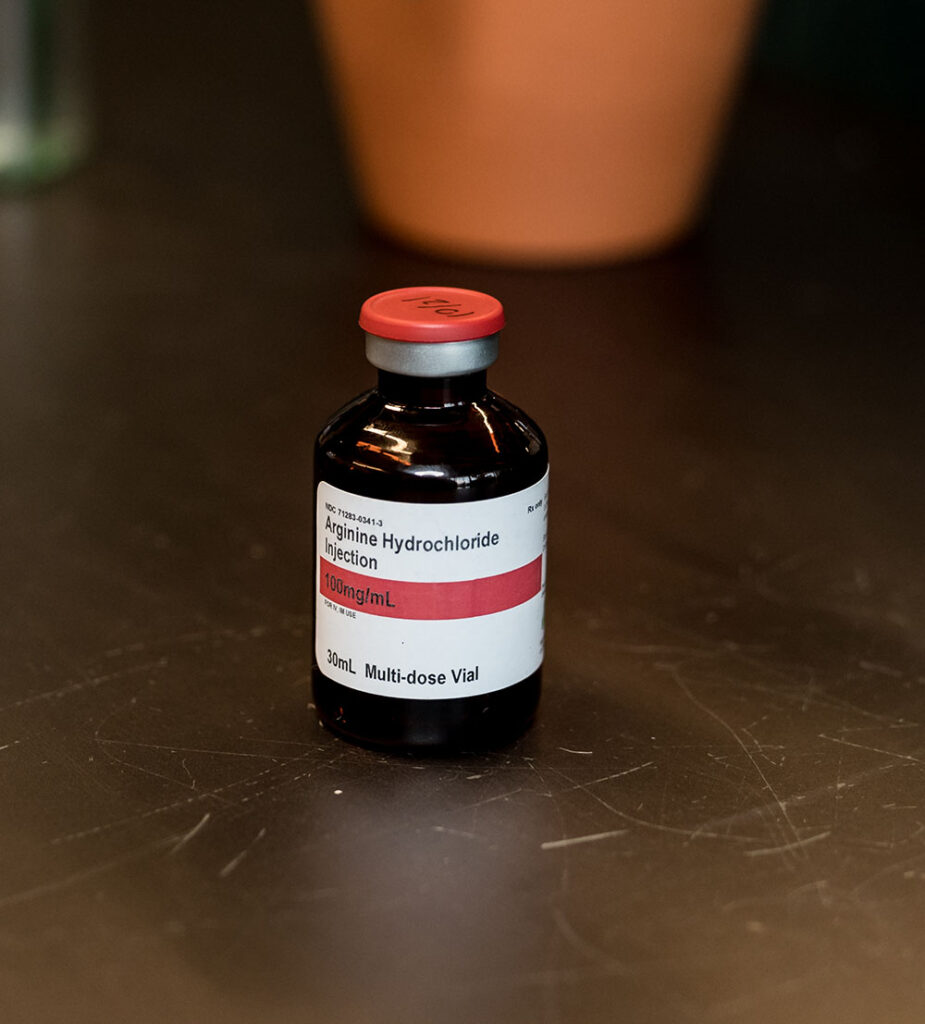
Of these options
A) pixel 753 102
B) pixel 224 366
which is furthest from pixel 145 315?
pixel 753 102

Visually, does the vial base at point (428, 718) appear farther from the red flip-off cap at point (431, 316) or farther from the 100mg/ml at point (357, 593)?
the red flip-off cap at point (431, 316)

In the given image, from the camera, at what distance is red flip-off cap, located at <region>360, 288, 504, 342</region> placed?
587 millimetres

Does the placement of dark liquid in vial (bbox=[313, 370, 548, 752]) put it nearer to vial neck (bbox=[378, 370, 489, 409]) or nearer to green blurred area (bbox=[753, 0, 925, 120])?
vial neck (bbox=[378, 370, 489, 409])

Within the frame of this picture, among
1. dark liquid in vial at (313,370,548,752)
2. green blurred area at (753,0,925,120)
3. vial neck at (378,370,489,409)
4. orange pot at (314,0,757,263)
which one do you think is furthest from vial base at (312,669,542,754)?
green blurred area at (753,0,925,120)

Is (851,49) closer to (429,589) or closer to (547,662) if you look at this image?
(547,662)

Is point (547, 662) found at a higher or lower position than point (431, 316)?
lower

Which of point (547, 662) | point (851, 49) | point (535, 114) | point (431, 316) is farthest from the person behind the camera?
point (851, 49)

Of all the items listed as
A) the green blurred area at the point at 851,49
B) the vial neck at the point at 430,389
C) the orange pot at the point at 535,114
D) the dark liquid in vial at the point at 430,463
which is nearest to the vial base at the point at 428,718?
the dark liquid in vial at the point at 430,463

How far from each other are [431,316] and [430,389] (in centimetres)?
3

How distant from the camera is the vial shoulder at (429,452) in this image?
1.97 feet

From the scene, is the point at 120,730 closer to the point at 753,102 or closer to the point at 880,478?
the point at 880,478

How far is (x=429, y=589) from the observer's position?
61 centimetres

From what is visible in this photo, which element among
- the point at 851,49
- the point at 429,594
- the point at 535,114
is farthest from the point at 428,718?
the point at 851,49

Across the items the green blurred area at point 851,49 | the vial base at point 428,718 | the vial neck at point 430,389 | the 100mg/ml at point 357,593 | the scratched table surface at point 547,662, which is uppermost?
the vial neck at point 430,389
